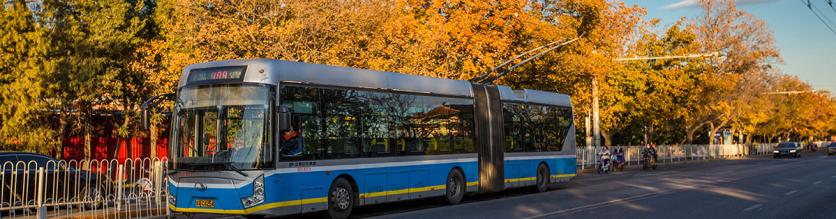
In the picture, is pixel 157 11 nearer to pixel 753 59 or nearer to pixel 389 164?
pixel 389 164

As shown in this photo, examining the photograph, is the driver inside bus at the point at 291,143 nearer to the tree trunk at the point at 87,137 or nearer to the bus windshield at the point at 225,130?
the bus windshield at the point at 225,130

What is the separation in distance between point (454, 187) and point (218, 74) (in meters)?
7.38

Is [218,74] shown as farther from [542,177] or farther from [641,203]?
[542,177]

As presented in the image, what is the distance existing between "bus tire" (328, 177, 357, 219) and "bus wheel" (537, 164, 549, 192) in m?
9.24

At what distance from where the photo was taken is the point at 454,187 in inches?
800

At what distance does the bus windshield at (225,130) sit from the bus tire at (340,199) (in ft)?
6.45

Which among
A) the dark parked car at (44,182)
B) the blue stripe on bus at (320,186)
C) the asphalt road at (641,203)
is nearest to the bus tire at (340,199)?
the blue stripe on bus at (320,186)

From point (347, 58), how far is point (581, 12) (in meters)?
14.5

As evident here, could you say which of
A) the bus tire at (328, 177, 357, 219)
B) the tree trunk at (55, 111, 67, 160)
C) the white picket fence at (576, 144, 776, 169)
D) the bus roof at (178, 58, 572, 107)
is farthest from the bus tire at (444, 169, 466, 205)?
the white picket fence at (576, 144, 776, 169)

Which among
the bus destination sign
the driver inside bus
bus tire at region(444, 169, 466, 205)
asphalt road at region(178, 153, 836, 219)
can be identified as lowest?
asphalt road at region(178, 153, 836, 219)

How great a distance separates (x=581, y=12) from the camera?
4047cm

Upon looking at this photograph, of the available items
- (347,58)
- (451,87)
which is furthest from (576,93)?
(451,87)

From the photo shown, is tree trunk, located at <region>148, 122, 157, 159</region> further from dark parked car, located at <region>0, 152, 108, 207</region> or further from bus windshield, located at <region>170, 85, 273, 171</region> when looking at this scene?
bus windshield, located at <region>170, 85, 273, 171</region>

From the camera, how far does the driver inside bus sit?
48.2 ft
